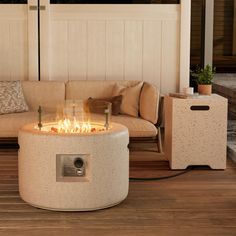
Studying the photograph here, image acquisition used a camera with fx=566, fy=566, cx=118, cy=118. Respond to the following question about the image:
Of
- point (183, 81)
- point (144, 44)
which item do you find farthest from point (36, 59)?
point (183, 81)

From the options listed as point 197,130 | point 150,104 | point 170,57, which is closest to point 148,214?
point 197,130

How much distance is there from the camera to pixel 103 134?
12.5ft

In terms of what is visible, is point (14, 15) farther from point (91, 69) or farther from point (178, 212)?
point (178, 212)

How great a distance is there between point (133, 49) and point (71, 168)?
3193mm

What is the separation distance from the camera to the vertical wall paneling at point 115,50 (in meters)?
6.73

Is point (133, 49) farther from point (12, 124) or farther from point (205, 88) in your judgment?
point (12, 124)

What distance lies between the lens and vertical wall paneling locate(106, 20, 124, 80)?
673 centimetres

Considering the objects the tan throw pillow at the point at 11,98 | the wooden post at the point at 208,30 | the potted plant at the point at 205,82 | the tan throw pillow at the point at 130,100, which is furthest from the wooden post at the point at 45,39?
the wooden post at the point at 208,30

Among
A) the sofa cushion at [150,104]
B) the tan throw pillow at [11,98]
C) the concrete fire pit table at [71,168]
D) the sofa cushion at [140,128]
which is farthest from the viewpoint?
the tan throw pillow at [11,98]

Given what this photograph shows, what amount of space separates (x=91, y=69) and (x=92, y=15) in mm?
638

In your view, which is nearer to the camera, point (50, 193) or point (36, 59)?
point (50, 193)

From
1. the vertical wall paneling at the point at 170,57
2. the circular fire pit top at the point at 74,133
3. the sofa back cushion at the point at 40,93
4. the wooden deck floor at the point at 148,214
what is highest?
the vertical wall paneling at the point at 170,57

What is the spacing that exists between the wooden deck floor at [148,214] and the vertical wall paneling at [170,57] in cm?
219

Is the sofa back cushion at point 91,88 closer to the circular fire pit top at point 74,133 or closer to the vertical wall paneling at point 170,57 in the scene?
the vertical wall paneling at point 170,57
